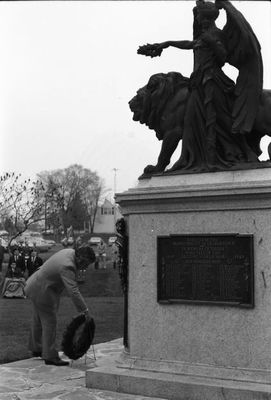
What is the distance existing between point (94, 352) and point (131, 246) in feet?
7.82

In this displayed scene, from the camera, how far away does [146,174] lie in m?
7.53

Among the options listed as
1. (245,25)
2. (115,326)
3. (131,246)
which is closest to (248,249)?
(131,246)

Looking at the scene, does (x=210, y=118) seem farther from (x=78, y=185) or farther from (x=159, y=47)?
(x=78, y=185)

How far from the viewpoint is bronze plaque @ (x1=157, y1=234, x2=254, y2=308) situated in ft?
20.8

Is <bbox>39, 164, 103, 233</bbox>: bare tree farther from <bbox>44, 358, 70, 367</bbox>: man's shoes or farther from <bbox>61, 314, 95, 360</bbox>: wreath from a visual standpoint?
<bbox>61, 314, 95, 360</bbox>: wreath

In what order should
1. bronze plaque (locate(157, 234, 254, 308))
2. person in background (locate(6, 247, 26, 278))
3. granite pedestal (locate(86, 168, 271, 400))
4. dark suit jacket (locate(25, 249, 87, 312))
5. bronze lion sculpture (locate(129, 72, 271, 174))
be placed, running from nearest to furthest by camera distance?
granite pedestal (locate(86, 168, 271, 400))
bronze plaque (locate(157, 234, 254, 308))
bronze lion sculpture (locate(129, 72, 271, 174))
dark suit jacket (locate(25, 249, 87, 312))
person in background (locate(6, 247, 26, 278))

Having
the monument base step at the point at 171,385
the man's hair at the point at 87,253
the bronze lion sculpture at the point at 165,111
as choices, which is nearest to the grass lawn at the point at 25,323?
the man's hair at the point at 87,253

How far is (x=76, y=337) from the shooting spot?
7652 mm

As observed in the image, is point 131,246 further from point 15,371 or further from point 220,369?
point 15,371

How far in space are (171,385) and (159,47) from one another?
442 centimetres

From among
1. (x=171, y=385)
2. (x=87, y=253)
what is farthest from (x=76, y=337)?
(x=171, y=385)

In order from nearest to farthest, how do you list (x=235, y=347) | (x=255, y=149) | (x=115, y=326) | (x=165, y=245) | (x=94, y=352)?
(x=235, y=347) → (x=165, y=245) → (x=255, y=149) → (x=94, y=352) → (x=115, y=326)

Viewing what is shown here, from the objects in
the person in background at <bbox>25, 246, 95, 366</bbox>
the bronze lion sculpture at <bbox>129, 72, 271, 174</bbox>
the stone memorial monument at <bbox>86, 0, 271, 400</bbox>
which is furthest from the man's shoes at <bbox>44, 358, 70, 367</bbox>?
the bronze lion sculpture at <bbox>129, 72, 271, 174</bbox>

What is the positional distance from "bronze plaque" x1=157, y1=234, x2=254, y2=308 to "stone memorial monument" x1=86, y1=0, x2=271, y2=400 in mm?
12
